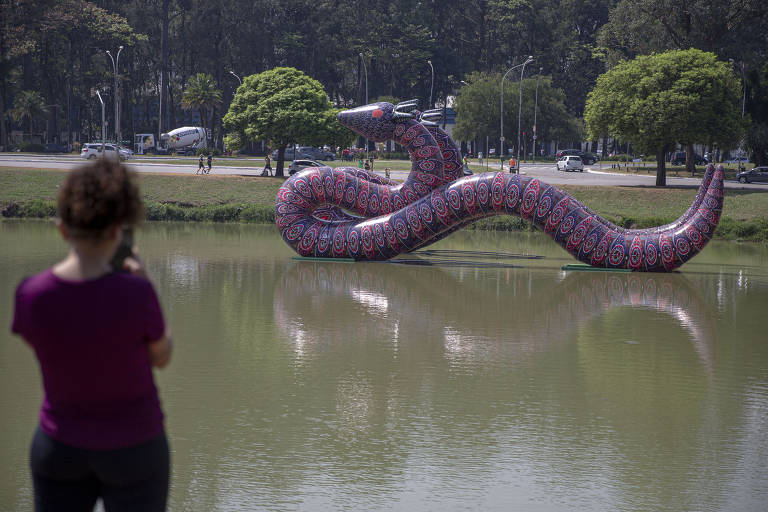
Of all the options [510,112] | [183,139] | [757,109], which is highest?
[510,112]

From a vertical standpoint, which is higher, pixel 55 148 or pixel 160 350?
pixel 55 148

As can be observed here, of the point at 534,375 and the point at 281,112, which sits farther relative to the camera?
the point at 281,112

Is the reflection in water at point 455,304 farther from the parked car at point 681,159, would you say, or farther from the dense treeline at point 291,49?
the dense treeline at point 291,49

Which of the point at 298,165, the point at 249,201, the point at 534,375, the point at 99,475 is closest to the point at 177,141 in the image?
the point at 298,165

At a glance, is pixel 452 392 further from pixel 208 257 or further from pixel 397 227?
pixel 208 257

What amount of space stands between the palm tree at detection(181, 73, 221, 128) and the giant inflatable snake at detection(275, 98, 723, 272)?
6040cm

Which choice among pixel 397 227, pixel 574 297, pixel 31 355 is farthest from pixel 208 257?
pixel 31 355

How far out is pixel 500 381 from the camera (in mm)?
13188

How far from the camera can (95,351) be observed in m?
4.38

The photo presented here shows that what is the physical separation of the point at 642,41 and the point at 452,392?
60472 millimetres

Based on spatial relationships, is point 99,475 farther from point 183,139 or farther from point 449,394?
point 183,139

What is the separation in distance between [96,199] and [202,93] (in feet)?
271

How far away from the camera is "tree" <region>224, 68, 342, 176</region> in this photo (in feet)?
162

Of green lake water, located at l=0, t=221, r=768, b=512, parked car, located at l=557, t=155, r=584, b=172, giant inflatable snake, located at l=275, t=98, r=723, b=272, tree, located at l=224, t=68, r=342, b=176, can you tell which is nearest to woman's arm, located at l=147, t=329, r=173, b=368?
green lake water, located at l=0, t=221, r=768, b=512
